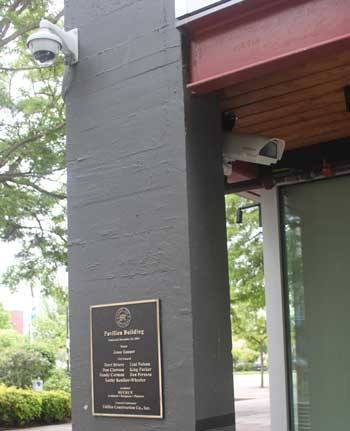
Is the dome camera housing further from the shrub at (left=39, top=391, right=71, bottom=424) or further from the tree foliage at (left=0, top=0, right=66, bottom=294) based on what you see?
the shrub at (left=39, top=391, right=71, bottom=424)

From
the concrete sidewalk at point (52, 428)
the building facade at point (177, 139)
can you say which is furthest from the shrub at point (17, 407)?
the building facade at point (177, 139)

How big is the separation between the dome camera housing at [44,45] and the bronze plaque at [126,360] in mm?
2086

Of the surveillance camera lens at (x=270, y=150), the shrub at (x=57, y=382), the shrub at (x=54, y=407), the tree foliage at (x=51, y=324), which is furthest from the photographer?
the tree foliage at (x=51, y=324)

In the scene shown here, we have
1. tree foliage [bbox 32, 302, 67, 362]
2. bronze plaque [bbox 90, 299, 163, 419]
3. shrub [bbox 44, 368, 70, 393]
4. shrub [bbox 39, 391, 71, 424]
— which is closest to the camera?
bronze plaque [bbox 90, 299, 163, 419]

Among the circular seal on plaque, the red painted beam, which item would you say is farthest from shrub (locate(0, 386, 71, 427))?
the red painted beam

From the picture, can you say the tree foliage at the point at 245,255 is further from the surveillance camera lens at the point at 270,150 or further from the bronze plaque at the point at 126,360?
the bronze plaque at the point at 126,360

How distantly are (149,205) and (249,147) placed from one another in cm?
115

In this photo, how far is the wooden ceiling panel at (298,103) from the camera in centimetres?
528

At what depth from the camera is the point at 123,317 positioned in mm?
5281

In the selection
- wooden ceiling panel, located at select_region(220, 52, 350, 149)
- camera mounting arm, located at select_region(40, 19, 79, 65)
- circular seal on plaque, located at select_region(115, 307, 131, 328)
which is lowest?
circular seal on plaque, located at select_region(115, 307, 131, 328)

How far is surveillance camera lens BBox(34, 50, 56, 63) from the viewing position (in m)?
5.50

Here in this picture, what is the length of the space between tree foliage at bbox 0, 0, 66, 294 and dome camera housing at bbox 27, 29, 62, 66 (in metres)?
8.11

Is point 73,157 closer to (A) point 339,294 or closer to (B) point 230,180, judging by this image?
(B) point 230,180

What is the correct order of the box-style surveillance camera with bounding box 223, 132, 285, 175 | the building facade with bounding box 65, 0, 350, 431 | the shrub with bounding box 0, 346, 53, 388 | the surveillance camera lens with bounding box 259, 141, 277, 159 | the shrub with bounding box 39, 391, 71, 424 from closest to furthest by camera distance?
the building facade with bounding box 65, 0, 350, 431
the box-style surveillance camera with bounding box 223, 132, 285, 175
the surveillance camera lens with bounding box 259, 141, 277, 159
the shrub with bounding box 39, 391, 71, 424
the shrub with bounding box 0, 346, 53, 388
